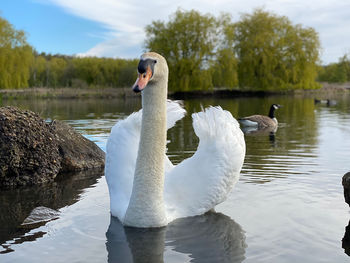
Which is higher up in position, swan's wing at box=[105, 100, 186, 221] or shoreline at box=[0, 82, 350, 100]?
shoreline at box=[0, 82, 350, 100]

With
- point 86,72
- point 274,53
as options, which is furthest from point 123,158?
point 86,72

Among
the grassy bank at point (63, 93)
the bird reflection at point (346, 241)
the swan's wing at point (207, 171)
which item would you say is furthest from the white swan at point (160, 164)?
the grassy bank at point (63, 93)

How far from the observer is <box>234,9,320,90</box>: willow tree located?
55156mm

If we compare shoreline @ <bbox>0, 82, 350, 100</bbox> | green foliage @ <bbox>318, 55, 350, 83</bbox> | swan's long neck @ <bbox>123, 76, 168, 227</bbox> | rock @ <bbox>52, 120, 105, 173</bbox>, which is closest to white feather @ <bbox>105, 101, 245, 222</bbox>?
swan's long neck @ <bbox>123, 76, 168, 227</bbox>

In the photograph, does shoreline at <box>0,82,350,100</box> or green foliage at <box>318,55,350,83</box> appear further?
green foliage at <box>318,55,350,83</box>

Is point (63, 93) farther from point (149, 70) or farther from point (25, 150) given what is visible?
point (149, 70)

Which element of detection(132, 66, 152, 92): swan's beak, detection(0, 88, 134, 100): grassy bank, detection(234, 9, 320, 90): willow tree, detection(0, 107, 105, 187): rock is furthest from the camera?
detection(234, 9, 320, 90): willow tree

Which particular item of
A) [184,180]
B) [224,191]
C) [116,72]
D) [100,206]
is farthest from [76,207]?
[116,72]

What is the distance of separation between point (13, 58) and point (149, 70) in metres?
48.0

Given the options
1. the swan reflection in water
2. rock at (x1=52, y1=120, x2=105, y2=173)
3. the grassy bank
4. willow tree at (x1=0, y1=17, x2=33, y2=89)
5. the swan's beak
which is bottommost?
the swan reflection in water

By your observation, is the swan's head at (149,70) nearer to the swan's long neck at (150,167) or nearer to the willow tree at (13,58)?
the swan's long neck at (150,167)

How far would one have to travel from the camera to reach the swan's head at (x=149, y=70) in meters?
3.95

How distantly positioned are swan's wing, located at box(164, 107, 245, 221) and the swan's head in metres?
1.25

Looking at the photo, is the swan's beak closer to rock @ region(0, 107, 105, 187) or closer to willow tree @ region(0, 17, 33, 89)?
rock @ region(0, 107, 105, 187)
